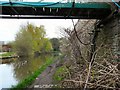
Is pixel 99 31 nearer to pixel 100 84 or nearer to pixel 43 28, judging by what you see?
pixel 100 84

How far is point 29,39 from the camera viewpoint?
1626 inches

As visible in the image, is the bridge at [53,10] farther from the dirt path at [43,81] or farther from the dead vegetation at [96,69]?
the dirt path at [43,81]

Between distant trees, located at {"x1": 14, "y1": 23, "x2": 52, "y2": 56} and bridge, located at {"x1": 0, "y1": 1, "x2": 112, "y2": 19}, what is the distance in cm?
3078

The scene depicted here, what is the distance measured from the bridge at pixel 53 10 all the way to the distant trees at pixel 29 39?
3078 cm

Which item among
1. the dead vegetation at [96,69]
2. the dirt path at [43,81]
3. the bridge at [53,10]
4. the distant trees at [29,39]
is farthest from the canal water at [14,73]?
the distant trees at [29,39]

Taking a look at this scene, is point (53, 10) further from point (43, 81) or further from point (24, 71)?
point (24, 71)

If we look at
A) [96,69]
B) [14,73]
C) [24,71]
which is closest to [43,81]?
[96,69]

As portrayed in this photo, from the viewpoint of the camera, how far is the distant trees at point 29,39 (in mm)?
39628

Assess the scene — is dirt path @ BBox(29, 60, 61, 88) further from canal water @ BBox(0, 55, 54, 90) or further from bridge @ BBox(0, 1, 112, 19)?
bridge @ BBox(0, 1, 112, 19)

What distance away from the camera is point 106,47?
826 cm

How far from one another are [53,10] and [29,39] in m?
33.6

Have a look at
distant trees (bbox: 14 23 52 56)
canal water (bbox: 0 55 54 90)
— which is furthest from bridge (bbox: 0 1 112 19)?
distant trees (bbox: 14 23 52 56)

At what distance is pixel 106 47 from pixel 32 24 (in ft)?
123

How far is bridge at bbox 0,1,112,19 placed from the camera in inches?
299
